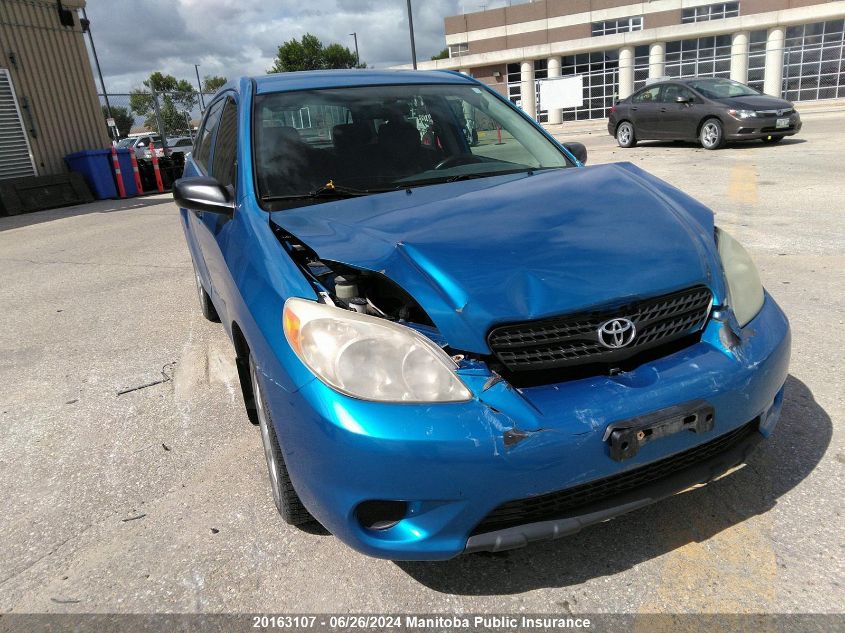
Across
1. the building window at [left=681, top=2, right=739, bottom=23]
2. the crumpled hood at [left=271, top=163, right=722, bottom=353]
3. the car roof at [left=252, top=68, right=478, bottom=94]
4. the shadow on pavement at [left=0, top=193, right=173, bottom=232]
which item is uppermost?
the building window at [left=681, top=2, right=739, bottom=23]

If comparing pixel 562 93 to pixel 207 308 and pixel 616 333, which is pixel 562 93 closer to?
pixel 207 308

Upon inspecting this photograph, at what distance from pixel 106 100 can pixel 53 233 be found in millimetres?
12517

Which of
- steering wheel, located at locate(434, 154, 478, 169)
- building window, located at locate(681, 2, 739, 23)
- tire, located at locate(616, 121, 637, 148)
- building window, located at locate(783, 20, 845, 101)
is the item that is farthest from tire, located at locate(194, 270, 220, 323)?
building window, located at locate(681, 2, 739, 23)

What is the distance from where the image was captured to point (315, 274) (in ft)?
7.32

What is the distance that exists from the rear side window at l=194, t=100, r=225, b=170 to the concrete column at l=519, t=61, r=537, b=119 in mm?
32645

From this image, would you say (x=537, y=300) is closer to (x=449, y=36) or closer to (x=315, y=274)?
(x=315, y=274)

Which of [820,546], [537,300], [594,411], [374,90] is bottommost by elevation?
[820,546]

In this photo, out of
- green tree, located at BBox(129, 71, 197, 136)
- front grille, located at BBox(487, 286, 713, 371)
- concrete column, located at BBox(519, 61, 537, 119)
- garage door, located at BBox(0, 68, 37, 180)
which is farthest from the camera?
concrete column, located at BBox(519, 61, 537, 119)

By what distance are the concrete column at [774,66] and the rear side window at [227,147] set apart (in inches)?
1450

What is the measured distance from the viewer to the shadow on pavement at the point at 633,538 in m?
2.04

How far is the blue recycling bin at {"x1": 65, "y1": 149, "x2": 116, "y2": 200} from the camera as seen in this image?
1484 cm

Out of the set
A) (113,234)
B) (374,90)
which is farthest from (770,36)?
(374,90)

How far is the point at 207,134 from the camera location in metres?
4.34

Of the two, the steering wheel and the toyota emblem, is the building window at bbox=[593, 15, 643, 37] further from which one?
the toyota emblem
